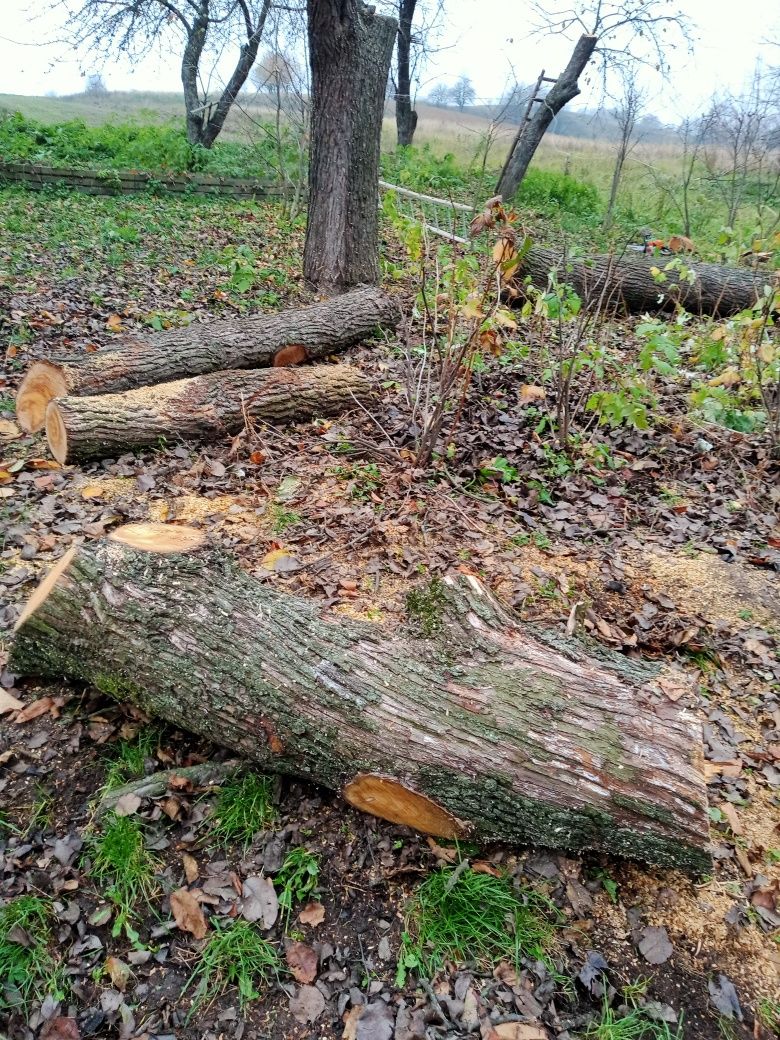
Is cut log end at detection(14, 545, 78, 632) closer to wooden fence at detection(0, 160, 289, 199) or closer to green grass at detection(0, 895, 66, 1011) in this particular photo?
green grass at detection(0, 895, 66, 1011)

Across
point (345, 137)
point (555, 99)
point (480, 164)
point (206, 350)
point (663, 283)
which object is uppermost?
point (555, 99)

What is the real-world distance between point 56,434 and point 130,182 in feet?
29.7

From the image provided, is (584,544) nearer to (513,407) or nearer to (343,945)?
(513,407)

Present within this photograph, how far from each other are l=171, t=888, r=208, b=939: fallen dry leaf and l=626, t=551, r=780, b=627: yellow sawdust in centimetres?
241

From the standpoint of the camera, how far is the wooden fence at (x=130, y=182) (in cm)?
1043

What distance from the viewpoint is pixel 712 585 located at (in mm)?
3246

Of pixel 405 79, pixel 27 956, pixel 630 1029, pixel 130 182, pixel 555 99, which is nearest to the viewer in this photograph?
pixel 630 1029

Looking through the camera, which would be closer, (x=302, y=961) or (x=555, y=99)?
(x=302, y=961)

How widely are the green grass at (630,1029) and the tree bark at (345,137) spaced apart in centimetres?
695

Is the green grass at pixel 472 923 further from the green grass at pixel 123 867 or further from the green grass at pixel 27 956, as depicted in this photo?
the green grass at pixel 27 956

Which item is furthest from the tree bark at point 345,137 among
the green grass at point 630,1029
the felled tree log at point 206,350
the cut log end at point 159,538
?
the green grass at point 630,1029

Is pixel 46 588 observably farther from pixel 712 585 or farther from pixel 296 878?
pixel 712 585

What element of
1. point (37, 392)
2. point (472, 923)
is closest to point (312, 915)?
point (472, 923)

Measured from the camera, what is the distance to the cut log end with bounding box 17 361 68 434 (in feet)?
14.2
